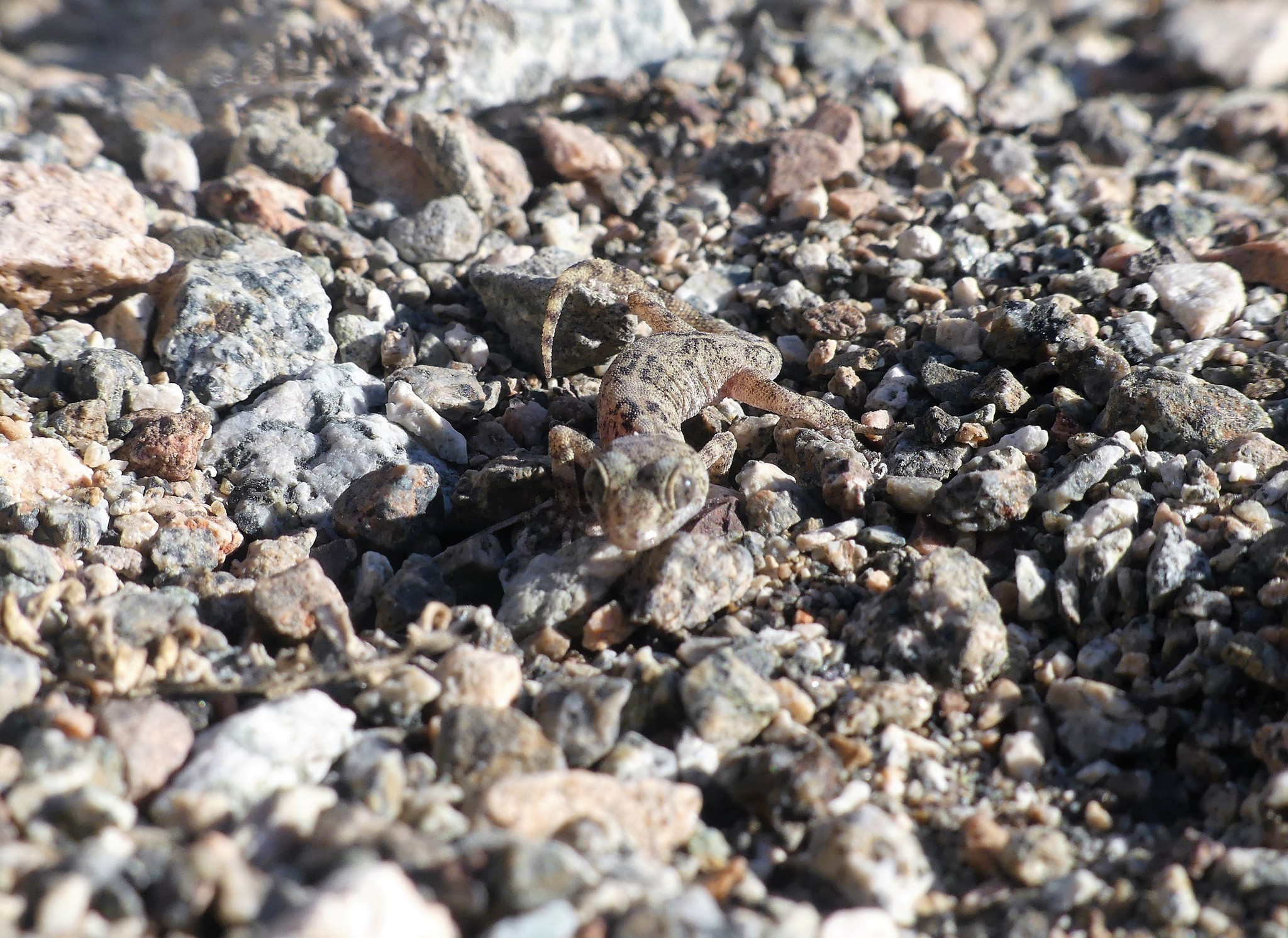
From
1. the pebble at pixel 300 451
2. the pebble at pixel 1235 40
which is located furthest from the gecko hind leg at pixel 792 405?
the pebble at pixel 1235 40

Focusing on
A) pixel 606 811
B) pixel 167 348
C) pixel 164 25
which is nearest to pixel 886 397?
pixel 606 811

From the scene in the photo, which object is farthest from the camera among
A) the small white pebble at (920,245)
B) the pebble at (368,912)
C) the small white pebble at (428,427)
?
the small white pebble at (920,245)

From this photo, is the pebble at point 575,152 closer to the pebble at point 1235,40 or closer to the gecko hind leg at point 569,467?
the gecko hind leg at point 569,467

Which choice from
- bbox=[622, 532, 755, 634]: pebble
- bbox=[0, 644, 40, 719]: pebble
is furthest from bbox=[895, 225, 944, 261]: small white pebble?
bbox=[0, 644, 40, 719]: pebble

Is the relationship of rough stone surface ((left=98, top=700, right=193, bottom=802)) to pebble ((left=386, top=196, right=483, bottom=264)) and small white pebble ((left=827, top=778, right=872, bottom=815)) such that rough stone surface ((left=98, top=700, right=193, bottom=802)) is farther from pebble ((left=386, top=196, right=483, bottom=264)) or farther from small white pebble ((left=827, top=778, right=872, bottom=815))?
pebble ((left=386, top=196, right=483, bottom=264))

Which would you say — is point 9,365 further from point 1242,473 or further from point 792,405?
point 1242,473

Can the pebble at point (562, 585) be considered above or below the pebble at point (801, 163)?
below
